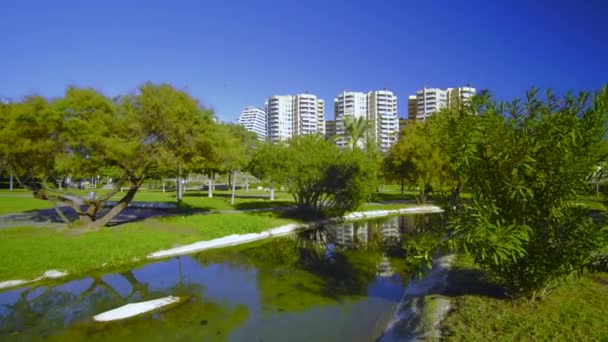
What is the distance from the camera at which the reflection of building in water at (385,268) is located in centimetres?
1456

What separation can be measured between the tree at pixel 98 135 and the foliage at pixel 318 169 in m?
8.57

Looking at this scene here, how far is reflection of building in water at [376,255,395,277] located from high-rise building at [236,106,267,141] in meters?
153

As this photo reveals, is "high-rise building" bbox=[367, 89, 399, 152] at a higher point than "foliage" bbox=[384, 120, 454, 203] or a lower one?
higher

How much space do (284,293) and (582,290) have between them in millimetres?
8262

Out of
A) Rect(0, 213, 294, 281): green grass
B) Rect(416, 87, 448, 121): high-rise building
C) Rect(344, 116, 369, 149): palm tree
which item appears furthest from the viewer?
Rect(416, 87, 448, 121): high-rise building

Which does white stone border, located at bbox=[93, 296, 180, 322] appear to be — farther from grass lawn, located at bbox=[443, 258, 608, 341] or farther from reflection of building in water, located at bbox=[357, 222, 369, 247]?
reflection of building in water, located at bbox=[357, 222, 369, 247]

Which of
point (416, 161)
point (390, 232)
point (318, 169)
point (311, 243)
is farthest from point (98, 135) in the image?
point (416, 161)

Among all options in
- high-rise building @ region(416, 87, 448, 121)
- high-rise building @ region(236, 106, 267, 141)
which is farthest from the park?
high-rise building @ region(236, 106, 267, 141)

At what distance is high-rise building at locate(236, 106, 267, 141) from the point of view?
168 metres

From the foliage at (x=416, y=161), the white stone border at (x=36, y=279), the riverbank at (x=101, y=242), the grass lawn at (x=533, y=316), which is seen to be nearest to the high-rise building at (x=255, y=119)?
the foliage at (x=416, y=161)

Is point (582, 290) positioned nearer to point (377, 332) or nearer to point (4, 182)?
point (377, 332)

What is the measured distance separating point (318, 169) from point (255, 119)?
14565 centimetres

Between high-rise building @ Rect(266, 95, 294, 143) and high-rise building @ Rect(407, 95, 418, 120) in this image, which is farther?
high-rise building @ Rect(266, 95, 294, 143)

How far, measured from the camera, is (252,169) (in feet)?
135
